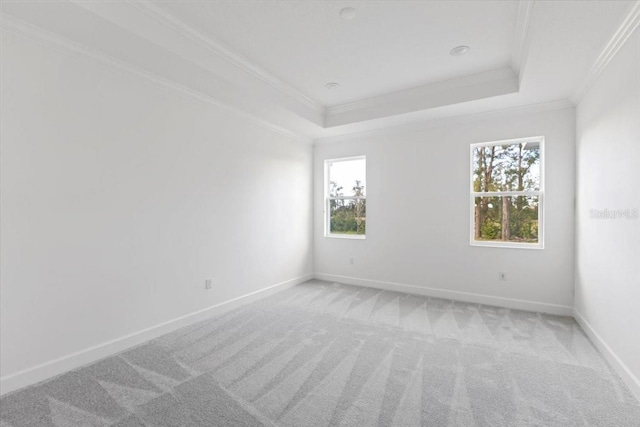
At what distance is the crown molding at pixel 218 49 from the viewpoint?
2.22 meters

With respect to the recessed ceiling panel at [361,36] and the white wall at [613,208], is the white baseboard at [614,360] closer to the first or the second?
the white wall at [613,208]

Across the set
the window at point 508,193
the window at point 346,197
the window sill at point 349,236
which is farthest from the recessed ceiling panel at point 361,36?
the window sill at point 349,236

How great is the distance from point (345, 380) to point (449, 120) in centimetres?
360

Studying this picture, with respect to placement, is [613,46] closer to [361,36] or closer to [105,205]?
[361,36]

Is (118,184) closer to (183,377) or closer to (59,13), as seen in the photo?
(59,13)

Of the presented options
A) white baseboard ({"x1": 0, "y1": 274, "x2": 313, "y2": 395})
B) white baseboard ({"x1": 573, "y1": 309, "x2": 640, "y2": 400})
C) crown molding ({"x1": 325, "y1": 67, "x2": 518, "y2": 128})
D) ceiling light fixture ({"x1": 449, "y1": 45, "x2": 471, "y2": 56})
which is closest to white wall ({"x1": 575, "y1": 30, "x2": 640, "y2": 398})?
white baseboard ({"x1": 573, "y1": 309, "x2": 640, "y2": 400})

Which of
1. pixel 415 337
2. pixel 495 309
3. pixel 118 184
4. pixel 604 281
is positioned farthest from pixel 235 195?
pixel 604 281

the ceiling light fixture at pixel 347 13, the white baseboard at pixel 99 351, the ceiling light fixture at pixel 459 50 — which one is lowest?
the white baseboard at pixel 99 351

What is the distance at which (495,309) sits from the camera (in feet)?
12.3

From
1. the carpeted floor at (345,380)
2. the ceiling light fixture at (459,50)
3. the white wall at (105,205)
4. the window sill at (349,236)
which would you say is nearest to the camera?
the carpeted floor at (345,380)

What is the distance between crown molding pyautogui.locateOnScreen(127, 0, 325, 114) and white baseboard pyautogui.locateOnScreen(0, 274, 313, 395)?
2.70 meters

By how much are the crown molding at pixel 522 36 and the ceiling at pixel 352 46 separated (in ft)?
0.04

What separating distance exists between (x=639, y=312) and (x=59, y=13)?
14.4 ft

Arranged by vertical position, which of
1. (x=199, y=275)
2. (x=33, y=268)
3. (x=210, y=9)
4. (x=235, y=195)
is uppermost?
(x=210, y=9)
